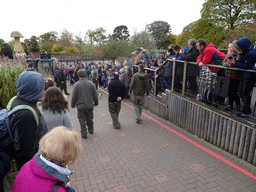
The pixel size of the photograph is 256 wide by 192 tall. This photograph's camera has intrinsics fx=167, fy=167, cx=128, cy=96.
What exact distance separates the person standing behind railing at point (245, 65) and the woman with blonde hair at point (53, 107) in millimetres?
4060

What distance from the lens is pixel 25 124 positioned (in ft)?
6.21

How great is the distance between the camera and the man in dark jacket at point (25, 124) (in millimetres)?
1882

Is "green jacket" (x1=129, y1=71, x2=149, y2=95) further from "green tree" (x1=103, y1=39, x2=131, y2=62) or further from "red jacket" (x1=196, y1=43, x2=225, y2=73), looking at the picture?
"green tree" (x1=103, y1=39, x2=131, y2=62)

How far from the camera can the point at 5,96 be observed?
4.03 meters

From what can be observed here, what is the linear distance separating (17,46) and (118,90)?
15538 millimetres

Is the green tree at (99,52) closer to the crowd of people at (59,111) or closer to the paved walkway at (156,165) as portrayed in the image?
the crowd of people at (59,111)

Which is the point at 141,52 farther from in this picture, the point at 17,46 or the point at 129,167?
the point at 17,46

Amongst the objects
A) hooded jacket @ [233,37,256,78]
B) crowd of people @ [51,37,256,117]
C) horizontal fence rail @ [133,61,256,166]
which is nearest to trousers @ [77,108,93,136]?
horizontal fence rail @ [133,61,256,166]

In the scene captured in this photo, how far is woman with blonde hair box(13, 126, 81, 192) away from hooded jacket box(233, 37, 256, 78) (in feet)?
13.8

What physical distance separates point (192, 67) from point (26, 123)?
5.20 metres

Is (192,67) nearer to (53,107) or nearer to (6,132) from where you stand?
(53,107)

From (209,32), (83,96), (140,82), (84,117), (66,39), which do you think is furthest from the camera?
(66,39)

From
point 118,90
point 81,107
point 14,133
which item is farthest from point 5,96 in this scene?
point 118,90

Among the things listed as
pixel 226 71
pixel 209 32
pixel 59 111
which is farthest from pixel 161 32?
pixel 59 111
